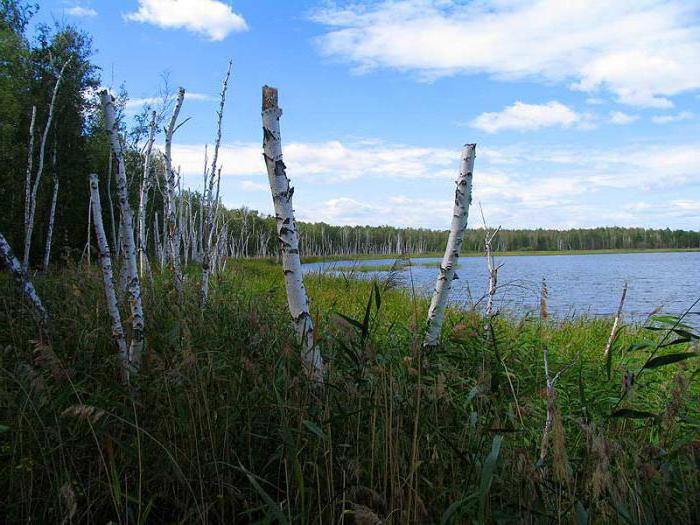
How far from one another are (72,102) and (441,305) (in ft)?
68.0

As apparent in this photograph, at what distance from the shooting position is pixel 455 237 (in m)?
5.96

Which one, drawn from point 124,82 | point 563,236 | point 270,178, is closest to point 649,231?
point 563,236

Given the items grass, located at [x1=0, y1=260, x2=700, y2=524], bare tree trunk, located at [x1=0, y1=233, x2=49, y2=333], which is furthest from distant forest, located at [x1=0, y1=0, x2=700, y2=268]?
grass, located at [x1=0, y1=260, x2=700, y2=524]

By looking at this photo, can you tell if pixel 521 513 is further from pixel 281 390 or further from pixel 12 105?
pixel 12 105

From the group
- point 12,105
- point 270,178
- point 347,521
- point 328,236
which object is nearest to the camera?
point 347,521

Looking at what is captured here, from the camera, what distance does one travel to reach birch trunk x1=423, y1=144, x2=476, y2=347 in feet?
19.2

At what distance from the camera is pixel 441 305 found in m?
5.88

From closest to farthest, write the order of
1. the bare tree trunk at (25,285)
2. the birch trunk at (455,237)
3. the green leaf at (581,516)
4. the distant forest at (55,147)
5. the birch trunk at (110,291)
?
1. the green leaf at (581,516)
2. the birch trunk at (110,291)
3. the birch trunk at (455,237)
4. the bare tree trunk at (25,285)
5. the distant forest at (55,147)

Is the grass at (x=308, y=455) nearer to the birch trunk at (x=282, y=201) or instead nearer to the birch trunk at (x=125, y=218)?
the birch trunk at (x=125, y=218)

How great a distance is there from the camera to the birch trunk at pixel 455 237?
586 centimetres


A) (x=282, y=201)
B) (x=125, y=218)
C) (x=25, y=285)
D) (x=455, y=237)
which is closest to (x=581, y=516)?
(x=282, y=201)

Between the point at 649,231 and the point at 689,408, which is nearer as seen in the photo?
the point at 689,408

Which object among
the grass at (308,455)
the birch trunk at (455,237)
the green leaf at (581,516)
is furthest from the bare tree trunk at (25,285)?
the green leaf at (581,516)

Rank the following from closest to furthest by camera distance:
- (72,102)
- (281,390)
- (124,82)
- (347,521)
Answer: (347,521), (281,390), (72,102), (124,82)
